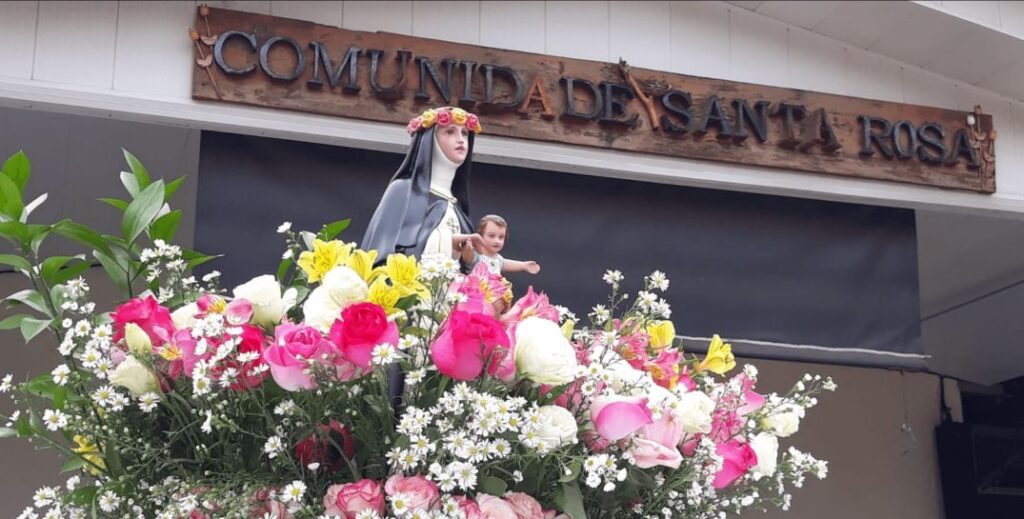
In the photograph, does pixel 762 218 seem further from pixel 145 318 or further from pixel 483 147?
pixel 145 318

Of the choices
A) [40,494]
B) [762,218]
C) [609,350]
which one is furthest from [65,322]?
[762,218]

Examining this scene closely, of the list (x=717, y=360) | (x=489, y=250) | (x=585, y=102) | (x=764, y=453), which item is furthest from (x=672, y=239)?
(x=764, y=453)

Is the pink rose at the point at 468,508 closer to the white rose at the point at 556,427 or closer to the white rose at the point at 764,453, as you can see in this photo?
the white rose at the point at 556,427

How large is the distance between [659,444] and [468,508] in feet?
0.87

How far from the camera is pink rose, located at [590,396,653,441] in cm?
152

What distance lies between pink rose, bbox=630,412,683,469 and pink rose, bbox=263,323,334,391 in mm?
405

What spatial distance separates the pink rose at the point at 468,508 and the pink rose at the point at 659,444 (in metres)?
0.22

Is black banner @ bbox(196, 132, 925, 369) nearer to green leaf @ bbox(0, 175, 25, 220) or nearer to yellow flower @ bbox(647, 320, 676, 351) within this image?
green leaf @ bbox(0, 175, 25, 220)

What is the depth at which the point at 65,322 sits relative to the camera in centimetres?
157

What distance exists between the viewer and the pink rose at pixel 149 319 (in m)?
1.58

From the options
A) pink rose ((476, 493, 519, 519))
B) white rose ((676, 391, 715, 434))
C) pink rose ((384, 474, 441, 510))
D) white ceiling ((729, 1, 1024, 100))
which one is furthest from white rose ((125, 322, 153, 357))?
white ceiling ((729, 1, 1024, 100))

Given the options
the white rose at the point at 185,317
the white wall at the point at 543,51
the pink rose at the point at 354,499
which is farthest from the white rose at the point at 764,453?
the white wall at the point at 543,51

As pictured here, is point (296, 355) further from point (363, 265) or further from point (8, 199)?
point (8, 199)

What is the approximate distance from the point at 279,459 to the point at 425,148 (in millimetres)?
770
